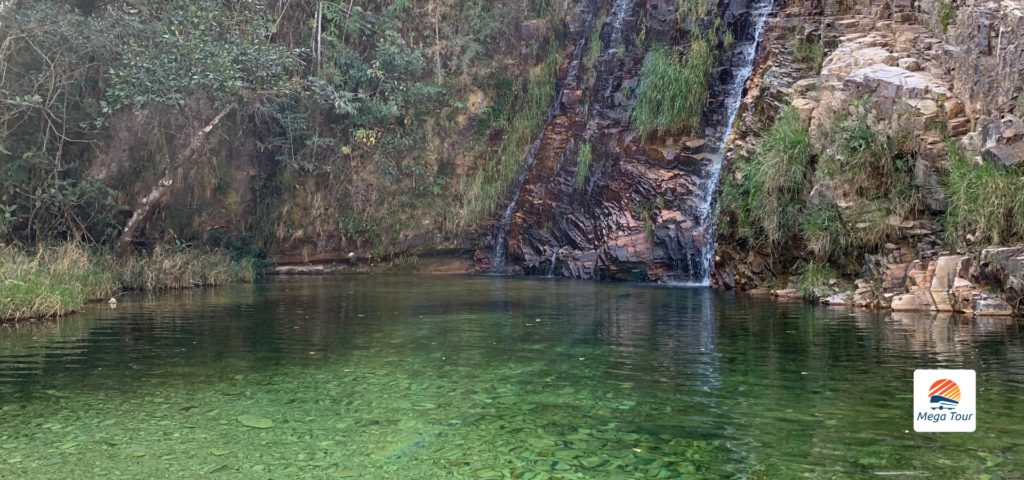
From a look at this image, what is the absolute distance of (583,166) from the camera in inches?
829

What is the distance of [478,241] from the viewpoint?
23016 millimetres

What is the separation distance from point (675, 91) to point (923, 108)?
7.39 metres

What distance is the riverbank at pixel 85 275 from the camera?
10.1 meters

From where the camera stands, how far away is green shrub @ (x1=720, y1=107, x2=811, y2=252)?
1396cm

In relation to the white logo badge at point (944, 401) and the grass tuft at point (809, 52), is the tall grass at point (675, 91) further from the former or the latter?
the white logo badge at point (944, 401)

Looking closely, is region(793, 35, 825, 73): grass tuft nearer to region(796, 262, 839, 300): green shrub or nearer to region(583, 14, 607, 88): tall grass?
region(796, 262, 839, 300): green shrub

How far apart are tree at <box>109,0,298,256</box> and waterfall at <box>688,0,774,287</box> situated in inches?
391

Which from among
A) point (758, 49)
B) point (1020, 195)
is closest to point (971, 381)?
point (1020, 195)

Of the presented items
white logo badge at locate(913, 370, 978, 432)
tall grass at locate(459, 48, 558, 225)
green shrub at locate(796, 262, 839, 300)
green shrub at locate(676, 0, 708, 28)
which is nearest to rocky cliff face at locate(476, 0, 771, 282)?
green shrub at locate(676, 0, 708, 28)

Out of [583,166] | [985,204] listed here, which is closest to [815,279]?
[985,204]

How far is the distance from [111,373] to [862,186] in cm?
1129

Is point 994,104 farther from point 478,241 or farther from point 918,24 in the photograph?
point 478,241

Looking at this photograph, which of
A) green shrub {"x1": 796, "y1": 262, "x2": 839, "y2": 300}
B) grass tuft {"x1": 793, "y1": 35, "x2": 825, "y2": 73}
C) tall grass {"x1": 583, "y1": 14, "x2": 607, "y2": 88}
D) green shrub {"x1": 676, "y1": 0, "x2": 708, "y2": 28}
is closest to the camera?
green shrub {"x1": 796, "y1": 262, "x2": 839, "y2": 300}

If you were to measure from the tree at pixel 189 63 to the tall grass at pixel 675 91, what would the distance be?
8.66 m
